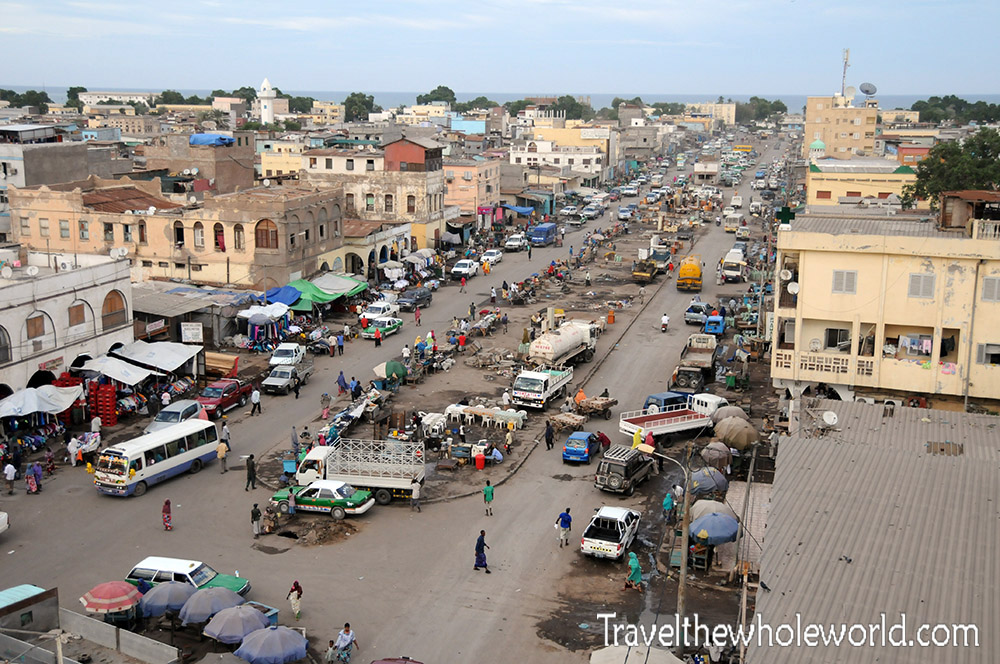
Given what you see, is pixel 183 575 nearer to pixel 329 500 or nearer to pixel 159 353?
pixel 329 500

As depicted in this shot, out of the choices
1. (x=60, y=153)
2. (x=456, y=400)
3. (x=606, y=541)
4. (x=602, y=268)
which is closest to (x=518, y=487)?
(x=606, y=541)

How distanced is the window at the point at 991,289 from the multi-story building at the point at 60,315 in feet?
93.0

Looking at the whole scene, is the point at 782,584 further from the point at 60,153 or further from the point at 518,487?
the point at 60,153

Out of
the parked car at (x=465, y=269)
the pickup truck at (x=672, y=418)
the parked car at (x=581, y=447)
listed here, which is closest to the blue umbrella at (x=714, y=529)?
the parked car at (x=581, y=447)

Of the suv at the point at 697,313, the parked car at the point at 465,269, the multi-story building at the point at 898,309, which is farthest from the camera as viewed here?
the parked car at the point at 465,269

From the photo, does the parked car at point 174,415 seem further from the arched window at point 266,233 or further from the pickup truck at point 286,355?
the arched window at point 266,233

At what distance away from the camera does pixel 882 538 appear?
1508cm

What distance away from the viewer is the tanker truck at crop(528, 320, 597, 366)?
3762cm

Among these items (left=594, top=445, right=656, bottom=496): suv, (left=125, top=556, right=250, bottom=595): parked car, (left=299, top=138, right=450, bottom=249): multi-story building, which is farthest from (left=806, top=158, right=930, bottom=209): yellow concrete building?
(left=125, top=556, right=250, bottom=595): parked car

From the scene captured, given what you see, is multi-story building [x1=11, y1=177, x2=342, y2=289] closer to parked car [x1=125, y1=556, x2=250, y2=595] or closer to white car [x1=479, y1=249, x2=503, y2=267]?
white car [x1=479, y1=249, x2=503, y2=267]

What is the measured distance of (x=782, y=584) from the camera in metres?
13.7

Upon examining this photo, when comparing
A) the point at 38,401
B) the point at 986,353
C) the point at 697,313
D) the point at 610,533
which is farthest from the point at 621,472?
the point at 697,313

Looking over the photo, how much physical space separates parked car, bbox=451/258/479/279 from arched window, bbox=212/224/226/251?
632 inches

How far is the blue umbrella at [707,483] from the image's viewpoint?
84.7 ft
